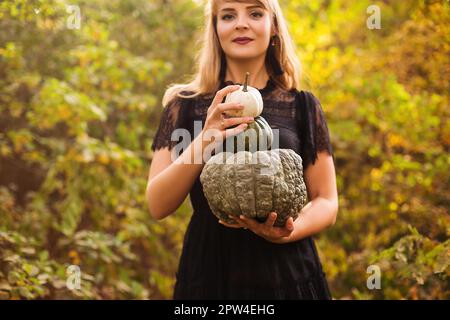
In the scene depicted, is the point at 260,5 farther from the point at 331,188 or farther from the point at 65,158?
the point at 65,158

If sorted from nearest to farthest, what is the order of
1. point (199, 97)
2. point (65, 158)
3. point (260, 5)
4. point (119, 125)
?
point (260, 5) → point (199, 97) → point (65, 158) → point (119, 125)

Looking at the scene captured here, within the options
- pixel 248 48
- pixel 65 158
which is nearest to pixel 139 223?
pixel 65 158

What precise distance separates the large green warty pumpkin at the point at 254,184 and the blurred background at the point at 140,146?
127 centimetres

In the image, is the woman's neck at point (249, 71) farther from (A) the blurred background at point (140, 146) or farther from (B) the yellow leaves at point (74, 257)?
(B) the yellow leaves at point (74, 257)

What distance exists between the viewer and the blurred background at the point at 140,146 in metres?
4.02

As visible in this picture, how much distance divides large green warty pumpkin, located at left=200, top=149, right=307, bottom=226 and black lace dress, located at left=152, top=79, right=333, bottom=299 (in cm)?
39

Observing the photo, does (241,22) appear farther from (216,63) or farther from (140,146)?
(140,146)

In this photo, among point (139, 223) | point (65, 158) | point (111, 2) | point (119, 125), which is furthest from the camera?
point (111, 2)

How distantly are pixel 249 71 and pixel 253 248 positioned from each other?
877 mm

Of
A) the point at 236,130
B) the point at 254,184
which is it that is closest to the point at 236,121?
the point at 236,130

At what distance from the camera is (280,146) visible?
2586 mm

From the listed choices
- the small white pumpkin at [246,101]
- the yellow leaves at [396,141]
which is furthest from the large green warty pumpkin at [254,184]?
the yellow leaves at [396,141]

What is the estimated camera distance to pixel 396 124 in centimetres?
562
